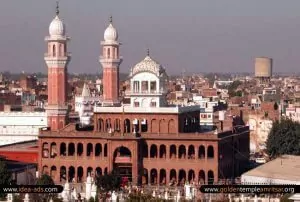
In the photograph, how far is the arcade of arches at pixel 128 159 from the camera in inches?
1796

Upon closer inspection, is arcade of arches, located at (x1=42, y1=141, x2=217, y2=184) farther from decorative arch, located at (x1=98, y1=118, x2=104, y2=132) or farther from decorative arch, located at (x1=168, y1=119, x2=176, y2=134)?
decorative arch, located at (x1=98, y1=118, x2=104, y2=132)

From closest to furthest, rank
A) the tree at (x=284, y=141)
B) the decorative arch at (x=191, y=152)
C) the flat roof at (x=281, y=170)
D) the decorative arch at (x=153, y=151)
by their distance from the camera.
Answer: the flat roof at (x=281, y=170) → the decorative arch at (x=191, y=152) → the decorative arch at (x=153, y=151) → the tree at (x=284, y=141)

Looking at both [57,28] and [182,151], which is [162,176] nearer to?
[182,151]

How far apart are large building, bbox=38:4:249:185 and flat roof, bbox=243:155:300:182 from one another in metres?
2.67

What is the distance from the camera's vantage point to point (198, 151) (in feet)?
150

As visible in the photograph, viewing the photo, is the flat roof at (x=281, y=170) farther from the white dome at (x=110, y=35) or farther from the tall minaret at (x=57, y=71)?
the white dome at (x=110, y=35)

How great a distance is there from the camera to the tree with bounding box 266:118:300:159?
173ft

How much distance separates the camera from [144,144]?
46.2 m

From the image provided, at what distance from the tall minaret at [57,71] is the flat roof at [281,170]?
11.9 meters

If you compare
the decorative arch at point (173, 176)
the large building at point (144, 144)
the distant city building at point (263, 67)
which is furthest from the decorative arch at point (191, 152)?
the distant city building at point (263, 67)

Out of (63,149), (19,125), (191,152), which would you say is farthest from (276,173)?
(19,125)

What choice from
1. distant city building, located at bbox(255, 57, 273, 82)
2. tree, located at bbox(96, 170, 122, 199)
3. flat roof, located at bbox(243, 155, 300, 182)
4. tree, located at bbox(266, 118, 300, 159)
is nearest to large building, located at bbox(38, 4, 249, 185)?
flat roof, located at bbox(243, 155, 300, 182)

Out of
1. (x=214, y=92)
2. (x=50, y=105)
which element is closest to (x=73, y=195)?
(x=50, y=105)

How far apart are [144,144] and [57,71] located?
779cm
